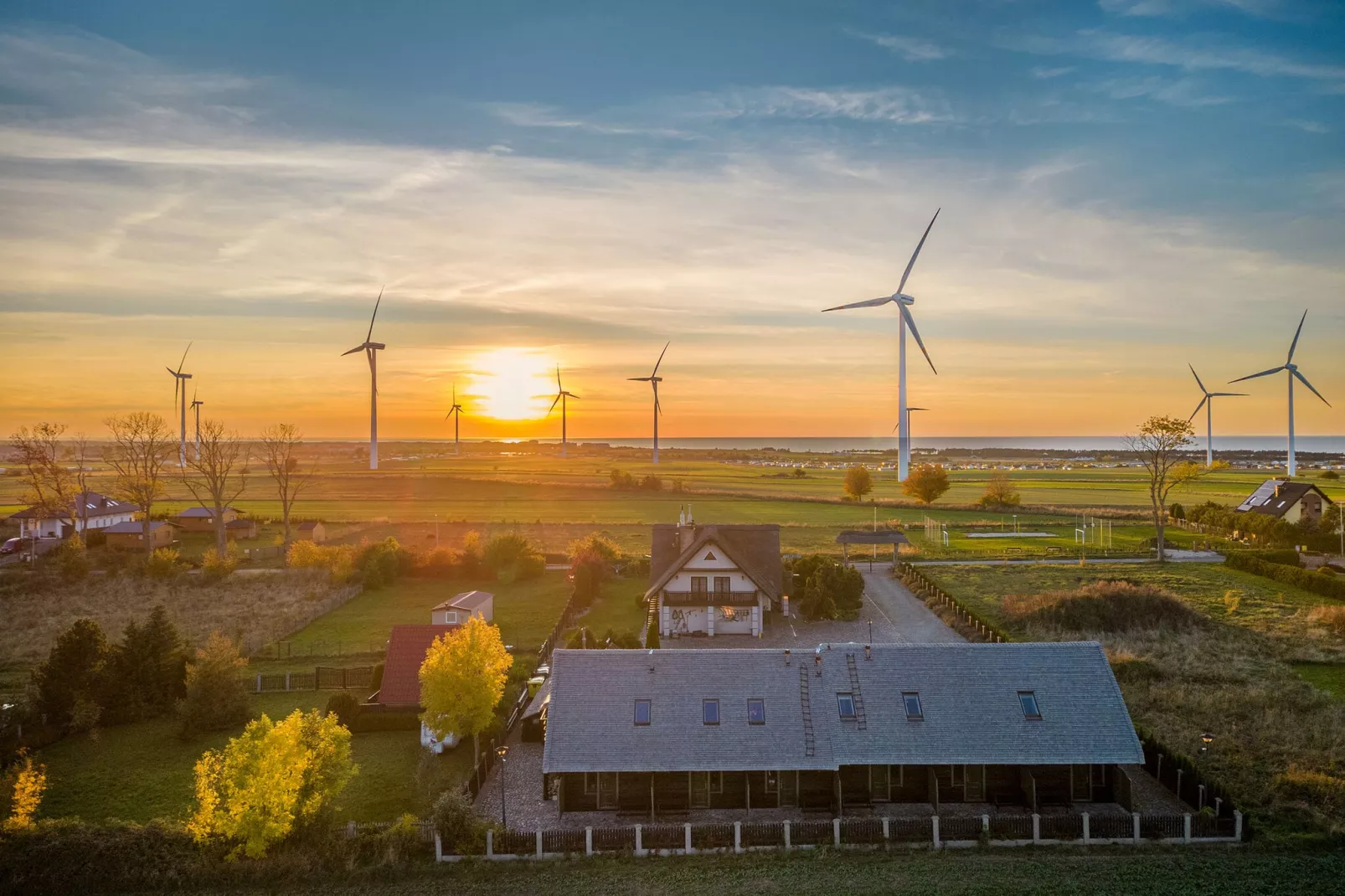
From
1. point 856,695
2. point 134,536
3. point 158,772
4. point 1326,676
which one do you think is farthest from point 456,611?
point 134,536

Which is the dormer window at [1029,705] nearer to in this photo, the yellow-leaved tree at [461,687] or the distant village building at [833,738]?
the distant village building at [833,738]

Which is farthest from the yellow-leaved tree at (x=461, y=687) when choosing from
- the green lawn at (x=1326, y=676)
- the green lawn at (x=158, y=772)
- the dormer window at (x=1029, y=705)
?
the green lawn at (x=1326, y=676)

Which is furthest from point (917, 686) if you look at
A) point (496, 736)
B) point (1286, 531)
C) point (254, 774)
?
point (1286, 531)

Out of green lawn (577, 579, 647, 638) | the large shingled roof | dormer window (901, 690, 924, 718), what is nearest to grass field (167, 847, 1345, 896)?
the large shingled roof

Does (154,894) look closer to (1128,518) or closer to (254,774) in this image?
(254,774)

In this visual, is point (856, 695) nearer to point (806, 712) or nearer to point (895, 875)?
point (806, 712)

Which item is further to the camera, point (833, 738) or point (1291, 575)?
point (1291, 575)
